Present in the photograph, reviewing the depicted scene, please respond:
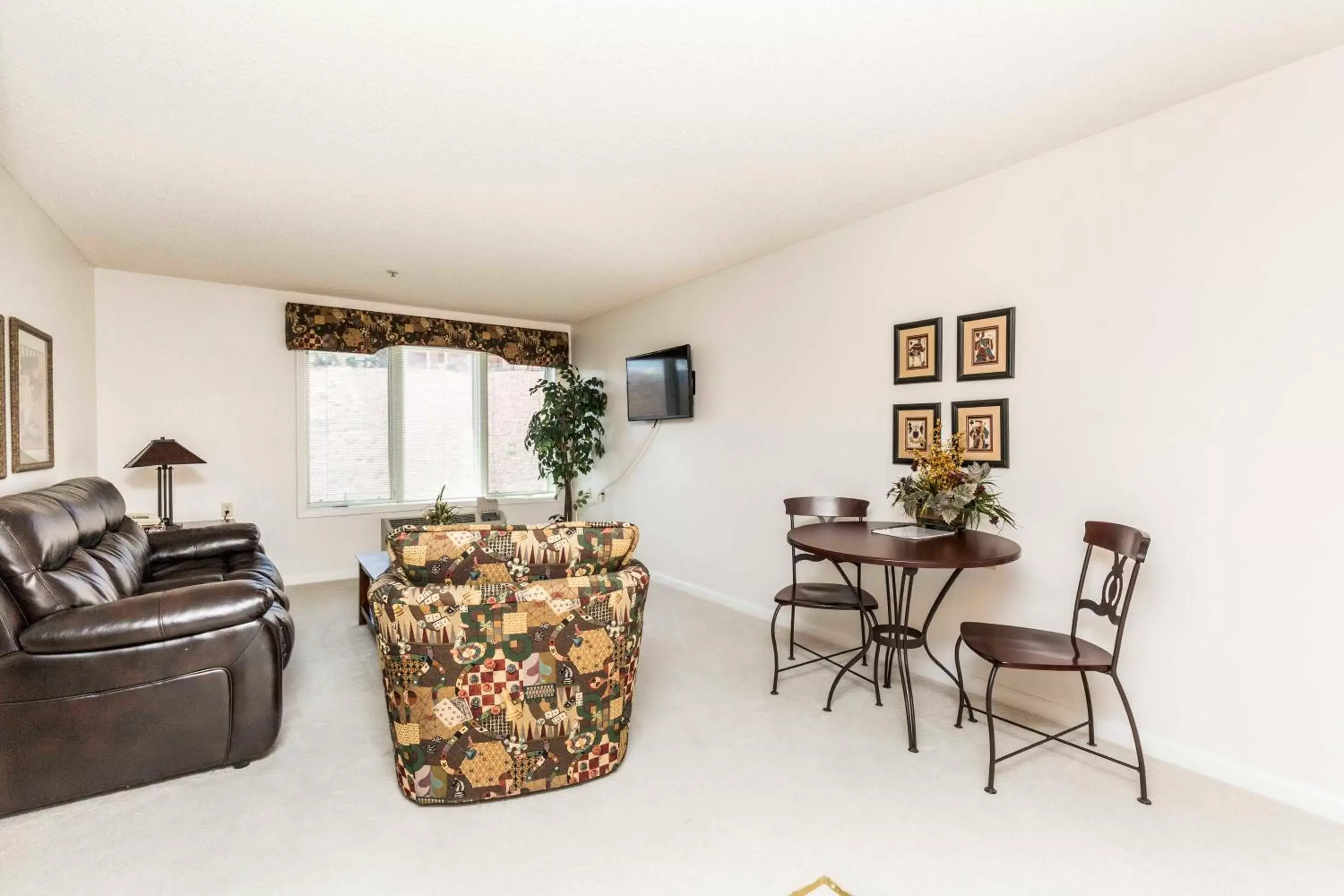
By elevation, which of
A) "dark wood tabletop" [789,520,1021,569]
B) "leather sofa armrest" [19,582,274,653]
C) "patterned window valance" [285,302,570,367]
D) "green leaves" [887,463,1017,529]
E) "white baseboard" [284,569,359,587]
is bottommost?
"white baseboard" [284,569,359,587]

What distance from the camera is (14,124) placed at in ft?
7.73

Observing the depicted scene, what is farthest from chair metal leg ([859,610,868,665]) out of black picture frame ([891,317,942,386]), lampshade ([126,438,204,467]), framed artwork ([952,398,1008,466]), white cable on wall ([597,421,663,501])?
lampshade ([126,438,204,467])

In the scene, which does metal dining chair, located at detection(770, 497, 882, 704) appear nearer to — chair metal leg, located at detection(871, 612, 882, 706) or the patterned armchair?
chair metal leg, located at detection(871, 612, 882, 706)

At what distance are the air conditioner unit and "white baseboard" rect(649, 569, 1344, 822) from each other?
3.33 metres

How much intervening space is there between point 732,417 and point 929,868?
3.11 metres

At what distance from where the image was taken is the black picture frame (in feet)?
10.2

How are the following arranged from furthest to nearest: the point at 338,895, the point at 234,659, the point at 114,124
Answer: the point at 114,124 → the point at 234,659 → the point at 338,895

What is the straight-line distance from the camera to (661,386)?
503cm

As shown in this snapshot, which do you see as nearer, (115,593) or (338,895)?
(338,895)

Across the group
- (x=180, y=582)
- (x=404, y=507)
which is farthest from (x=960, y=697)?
(x=404, y=507)

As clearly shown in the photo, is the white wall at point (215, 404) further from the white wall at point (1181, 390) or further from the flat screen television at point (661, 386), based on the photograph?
the white wall at point (1181, 390)

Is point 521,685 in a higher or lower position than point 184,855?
higher

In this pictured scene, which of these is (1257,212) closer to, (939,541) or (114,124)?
(939,541)

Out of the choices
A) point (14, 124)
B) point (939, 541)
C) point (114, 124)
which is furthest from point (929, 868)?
point (14, 124)
